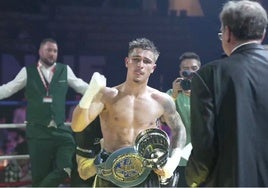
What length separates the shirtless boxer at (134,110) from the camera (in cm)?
261

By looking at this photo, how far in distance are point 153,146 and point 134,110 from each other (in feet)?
1.20

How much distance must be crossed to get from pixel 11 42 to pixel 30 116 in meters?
0.63

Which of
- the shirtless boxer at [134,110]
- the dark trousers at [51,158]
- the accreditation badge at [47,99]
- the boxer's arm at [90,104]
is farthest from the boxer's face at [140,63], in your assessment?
the dark trousers at [51,158]

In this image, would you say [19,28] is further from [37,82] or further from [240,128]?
[240,128]

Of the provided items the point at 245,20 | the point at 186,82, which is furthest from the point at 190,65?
the point at 245,20

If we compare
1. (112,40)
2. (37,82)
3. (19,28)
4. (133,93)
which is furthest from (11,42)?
(133,93)

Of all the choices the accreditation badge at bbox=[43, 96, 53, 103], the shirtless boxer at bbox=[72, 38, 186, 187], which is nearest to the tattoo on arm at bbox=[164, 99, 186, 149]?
the shirtless boxer at bbox=[72, 38, 186, 187]

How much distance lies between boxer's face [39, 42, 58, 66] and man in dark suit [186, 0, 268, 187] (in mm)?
2427

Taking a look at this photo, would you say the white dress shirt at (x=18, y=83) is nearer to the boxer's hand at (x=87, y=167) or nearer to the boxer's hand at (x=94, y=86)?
the boxer's hand at (x=87, y=167)

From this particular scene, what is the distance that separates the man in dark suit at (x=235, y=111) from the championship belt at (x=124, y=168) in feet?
3.12

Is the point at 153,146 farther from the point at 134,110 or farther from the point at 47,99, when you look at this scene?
the point at 47,99

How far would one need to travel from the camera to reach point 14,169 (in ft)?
12.6

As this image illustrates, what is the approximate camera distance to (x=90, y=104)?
2.52 meters

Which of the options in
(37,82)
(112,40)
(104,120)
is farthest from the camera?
(112,40)
